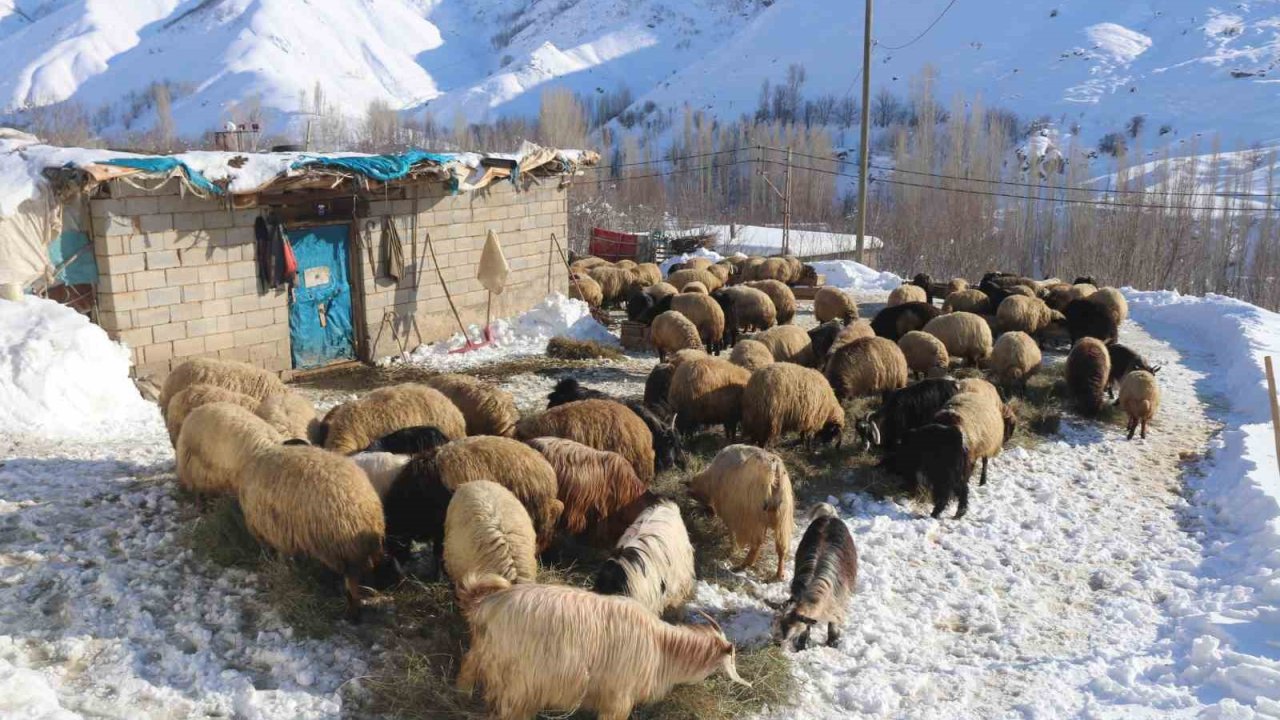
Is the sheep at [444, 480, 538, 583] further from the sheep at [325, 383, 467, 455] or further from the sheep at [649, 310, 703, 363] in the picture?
the sheep at [649, 310, 703, 363]

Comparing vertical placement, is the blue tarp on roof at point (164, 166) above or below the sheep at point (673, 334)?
above

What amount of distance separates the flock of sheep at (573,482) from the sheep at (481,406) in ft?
0.06

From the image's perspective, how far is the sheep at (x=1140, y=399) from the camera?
10.9 m

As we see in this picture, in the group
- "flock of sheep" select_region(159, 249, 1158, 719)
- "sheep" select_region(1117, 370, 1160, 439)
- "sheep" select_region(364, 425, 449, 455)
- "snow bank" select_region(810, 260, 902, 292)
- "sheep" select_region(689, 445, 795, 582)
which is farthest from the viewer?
"snow bank" select_region(810, 260, 902, 292)

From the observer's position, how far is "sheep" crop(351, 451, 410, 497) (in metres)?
6.37

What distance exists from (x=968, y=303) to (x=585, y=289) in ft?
22.6

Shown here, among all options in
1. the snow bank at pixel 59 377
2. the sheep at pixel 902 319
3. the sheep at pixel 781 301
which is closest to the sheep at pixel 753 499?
the snow bank at pixel 59 377

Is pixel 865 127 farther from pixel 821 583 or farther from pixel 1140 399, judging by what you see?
pixel 821 583

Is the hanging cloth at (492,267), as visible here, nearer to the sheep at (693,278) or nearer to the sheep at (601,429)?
the sheep at (693,278)

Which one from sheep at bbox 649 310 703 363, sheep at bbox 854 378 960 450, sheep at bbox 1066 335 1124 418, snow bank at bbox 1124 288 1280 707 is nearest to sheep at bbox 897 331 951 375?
sheep at bbox 1066 335 1124 418

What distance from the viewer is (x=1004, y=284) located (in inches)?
728

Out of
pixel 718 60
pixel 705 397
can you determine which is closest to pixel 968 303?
pixel 705 397

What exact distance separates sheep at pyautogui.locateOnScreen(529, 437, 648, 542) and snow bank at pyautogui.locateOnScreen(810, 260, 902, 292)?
17.5 meters

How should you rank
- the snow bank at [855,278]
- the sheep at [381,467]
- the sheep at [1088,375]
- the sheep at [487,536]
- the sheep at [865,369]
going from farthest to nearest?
1. the snow bank at [855,278]
2. the sheep at [1088,375]
3. the sheep at [865,369]
4. the sheep at [381,467]
5. the sheep at [487,536]
